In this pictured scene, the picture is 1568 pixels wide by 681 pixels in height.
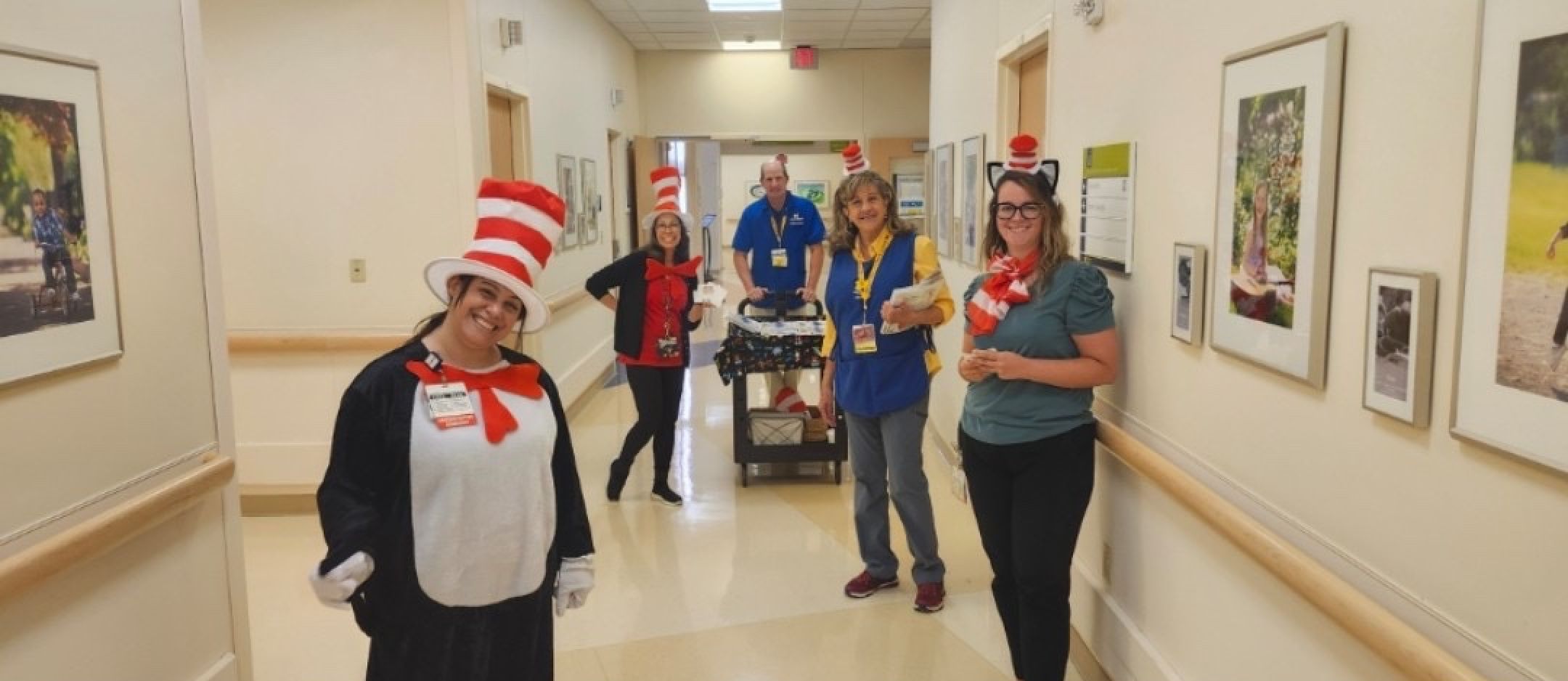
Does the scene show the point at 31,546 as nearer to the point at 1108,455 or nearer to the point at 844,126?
the point at 1108,455

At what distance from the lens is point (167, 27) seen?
2.52 m

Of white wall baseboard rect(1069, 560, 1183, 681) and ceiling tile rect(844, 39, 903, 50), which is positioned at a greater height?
ceiling tile rect(844, 39, 903, 50)

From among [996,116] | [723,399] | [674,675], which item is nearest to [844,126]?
[723,399]

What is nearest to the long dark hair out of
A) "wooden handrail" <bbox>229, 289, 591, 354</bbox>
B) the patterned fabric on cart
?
the patterned fabric on cart

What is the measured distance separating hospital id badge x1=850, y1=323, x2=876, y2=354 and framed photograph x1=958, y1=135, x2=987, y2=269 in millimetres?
1406

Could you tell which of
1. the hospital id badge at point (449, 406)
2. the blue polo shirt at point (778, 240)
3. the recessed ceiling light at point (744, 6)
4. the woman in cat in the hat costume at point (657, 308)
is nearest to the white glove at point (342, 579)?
the hospital id badge at point (449, 406)

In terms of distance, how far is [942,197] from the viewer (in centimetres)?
620

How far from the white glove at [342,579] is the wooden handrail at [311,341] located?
3.10 metres

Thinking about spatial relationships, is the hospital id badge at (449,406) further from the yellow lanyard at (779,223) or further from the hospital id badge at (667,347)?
the yellow lanyard at (779,223)

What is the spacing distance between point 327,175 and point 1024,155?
3.48 meters

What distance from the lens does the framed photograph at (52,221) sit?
201cm

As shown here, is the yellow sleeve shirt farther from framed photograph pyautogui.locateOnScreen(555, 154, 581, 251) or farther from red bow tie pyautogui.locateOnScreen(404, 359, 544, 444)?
framed photograph pyautogui.locateOnScreen(555, 154, 581, 251)

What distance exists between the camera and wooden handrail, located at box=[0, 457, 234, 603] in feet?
6.48

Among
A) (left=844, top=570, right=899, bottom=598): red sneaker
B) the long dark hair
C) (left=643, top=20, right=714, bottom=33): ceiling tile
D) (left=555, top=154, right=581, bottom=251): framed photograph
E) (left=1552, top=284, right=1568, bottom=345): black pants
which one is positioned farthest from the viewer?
(left=643, top=20, right=714, bottom=33): ceiling tile
